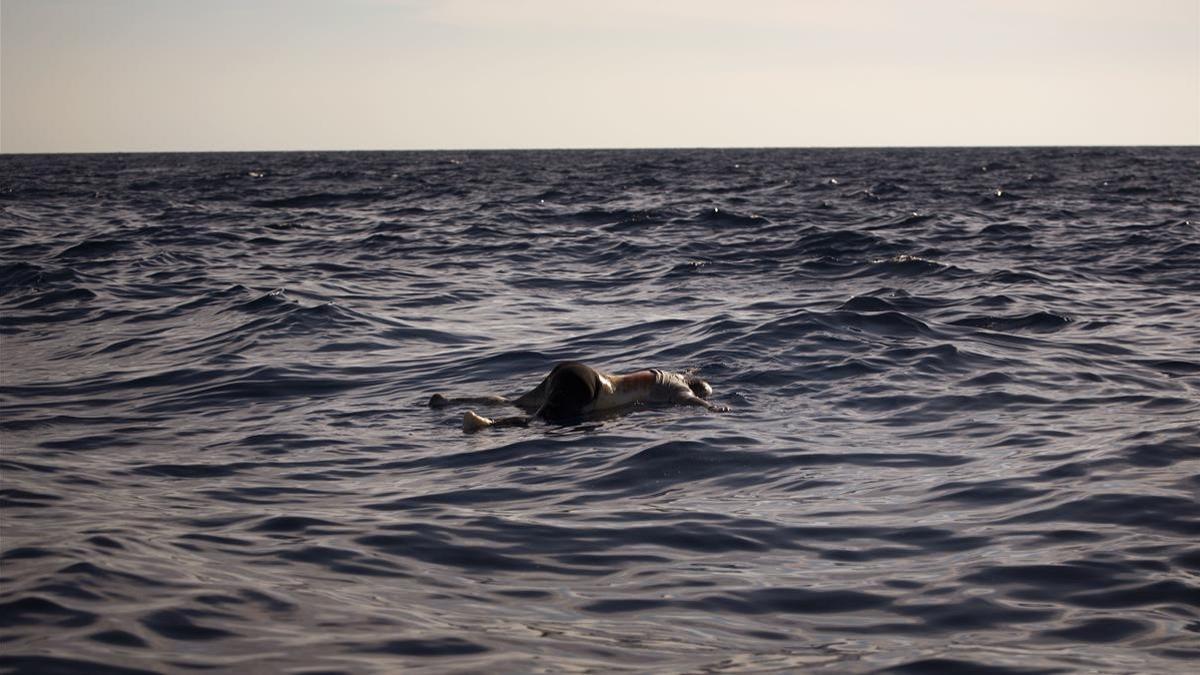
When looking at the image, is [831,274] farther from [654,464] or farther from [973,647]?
[973,647]

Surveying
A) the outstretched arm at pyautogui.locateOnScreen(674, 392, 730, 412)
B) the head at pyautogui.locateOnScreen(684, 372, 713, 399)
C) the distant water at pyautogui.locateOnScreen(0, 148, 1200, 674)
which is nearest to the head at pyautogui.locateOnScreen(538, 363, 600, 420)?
the distant water at pyautogui.locateOnScreen(0, 148, 1200, 674)

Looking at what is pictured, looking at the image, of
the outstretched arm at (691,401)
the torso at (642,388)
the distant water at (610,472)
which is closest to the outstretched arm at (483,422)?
the distant water at (610,472)

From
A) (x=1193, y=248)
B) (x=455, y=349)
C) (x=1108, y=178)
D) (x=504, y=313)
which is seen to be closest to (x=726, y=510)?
(x=455, y=349)

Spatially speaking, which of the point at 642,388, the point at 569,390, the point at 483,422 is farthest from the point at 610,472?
the point at 642,388

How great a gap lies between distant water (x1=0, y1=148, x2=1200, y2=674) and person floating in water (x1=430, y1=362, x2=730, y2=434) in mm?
259

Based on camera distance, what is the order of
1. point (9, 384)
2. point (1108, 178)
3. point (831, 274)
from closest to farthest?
1. point (9, 384)
2. point (831, 274)
3. point (1108, 178)

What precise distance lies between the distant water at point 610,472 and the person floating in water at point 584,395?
0.85 ft

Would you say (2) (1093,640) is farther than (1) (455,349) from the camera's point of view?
No

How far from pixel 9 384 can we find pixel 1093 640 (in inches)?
438

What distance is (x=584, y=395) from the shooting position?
1127cm

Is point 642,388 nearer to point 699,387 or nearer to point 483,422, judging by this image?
point 699,387

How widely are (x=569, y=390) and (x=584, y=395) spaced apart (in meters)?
0.16

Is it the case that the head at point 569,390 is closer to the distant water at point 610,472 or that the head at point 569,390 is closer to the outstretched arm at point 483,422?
the outstretched arm at point 483,422

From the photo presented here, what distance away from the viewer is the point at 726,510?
8.20 m
